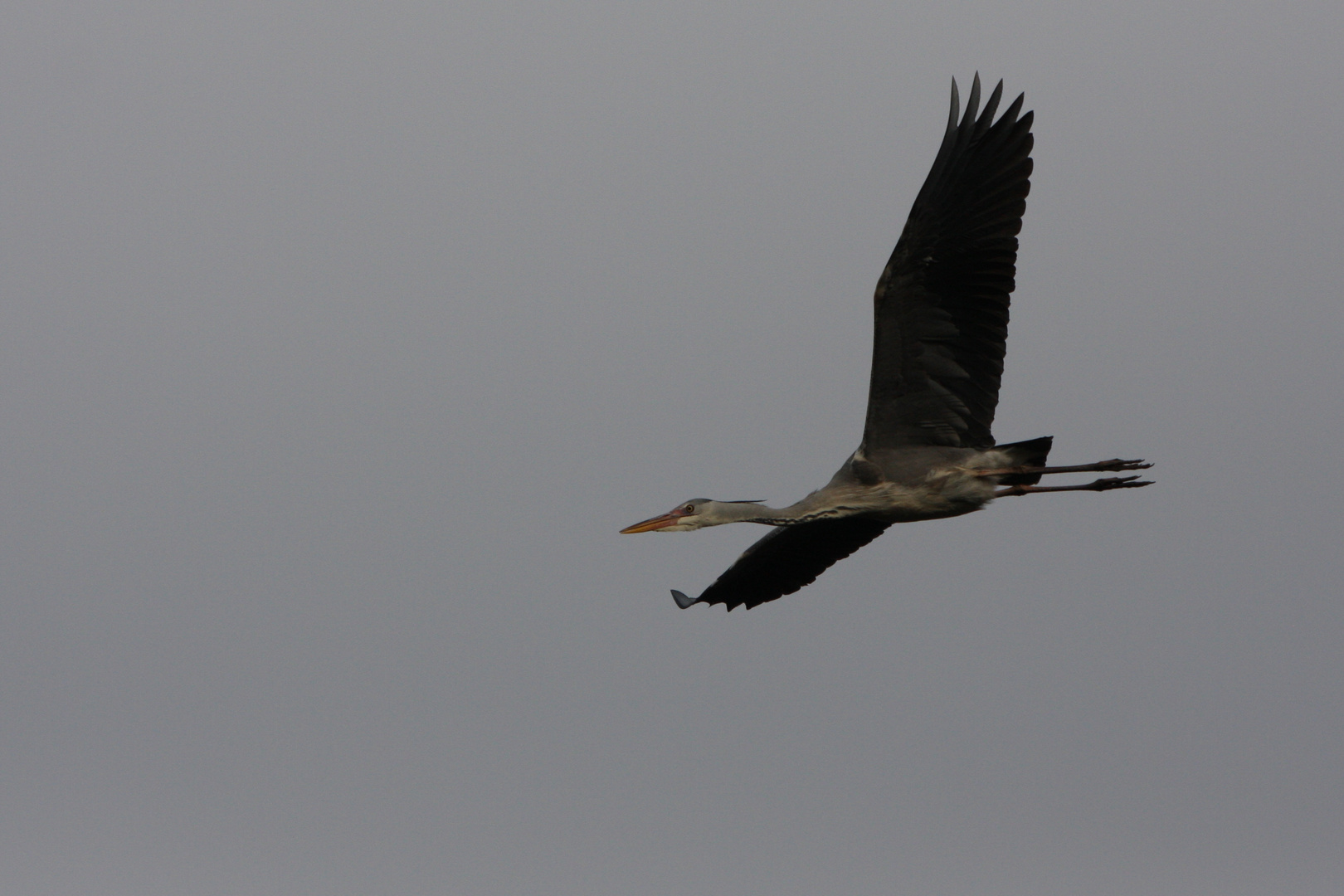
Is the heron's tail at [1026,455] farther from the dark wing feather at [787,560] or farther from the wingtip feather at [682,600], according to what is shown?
the wingtip feather at [682,600]

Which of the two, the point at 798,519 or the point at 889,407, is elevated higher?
the point at 889,407

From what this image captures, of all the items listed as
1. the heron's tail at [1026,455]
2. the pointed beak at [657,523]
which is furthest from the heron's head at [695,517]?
the heron's tail at [1026,455]

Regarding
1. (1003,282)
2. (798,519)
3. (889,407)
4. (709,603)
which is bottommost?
(709,603)

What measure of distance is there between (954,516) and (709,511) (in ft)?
7.07

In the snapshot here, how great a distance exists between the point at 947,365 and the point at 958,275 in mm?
834

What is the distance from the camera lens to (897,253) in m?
10.7

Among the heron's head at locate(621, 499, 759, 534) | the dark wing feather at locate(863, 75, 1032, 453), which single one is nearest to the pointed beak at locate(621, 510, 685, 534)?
the heron's head at locate(621, 499, 759, 534)

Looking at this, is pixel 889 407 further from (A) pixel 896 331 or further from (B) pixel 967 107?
(B) pixel 967 107

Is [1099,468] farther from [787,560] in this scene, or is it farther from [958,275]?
[787,560]

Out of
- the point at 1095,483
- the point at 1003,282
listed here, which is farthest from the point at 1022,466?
the point at 1003,282

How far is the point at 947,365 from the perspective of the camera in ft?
37.3

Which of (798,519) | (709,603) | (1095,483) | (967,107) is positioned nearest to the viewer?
(967,107)

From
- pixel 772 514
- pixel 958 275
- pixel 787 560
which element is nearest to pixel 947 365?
pixel 958 275

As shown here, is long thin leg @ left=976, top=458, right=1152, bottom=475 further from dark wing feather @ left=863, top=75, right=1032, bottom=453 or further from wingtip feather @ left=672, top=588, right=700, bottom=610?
wingtip feather @ left=672, top=588, right=700, bottom=610
